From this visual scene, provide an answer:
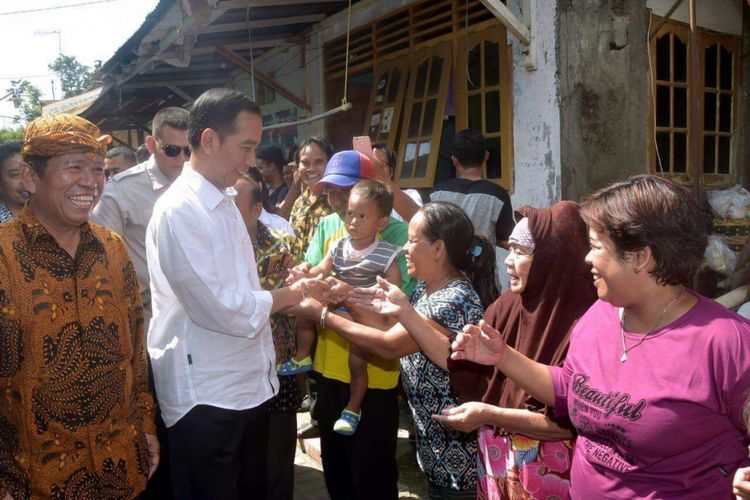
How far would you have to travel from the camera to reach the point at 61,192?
217 cm

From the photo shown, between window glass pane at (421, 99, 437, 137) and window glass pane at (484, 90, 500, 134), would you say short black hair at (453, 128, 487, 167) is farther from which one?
window glass pane at (421, 99, 437, 137)

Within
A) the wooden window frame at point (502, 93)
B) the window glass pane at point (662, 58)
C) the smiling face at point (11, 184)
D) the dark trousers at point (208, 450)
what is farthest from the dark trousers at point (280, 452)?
the window glass pane at point (662, 58)

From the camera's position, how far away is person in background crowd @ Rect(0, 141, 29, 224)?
4184 millimetres

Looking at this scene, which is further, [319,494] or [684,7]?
[684,7]

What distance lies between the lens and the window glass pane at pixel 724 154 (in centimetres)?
670

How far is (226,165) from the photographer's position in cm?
246

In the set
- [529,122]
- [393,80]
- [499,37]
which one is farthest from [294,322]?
[393,80]

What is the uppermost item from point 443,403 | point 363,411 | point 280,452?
point 443,403

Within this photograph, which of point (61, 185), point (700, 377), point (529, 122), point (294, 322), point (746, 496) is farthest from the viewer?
point (529, 122)

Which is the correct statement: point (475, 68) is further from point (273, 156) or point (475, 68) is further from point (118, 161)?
point (118, 161)

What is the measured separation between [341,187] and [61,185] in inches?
70.6

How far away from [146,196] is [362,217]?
1152mm

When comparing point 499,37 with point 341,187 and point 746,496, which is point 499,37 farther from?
point 746,496

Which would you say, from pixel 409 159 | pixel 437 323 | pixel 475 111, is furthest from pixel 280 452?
pixel 409 159
